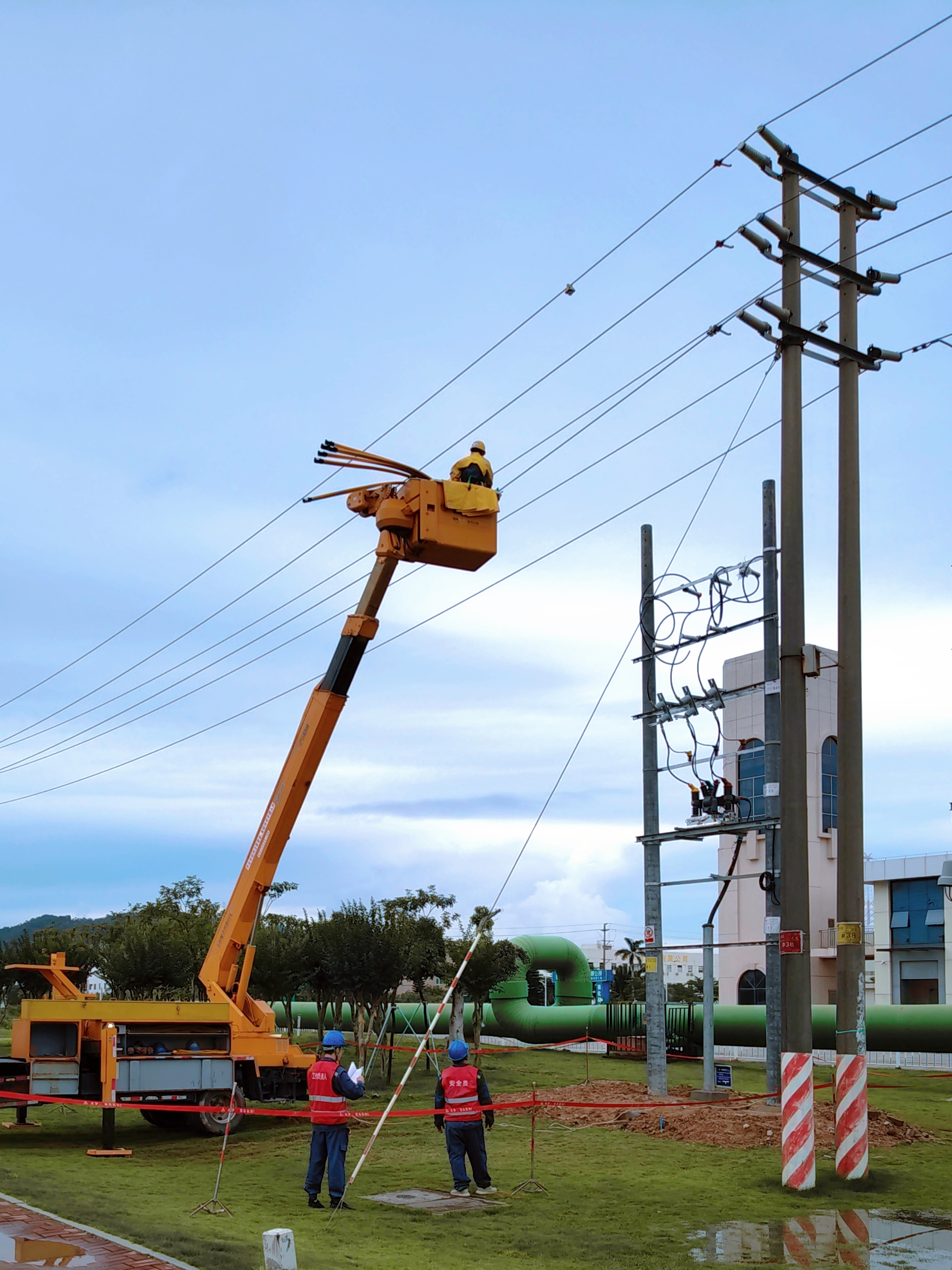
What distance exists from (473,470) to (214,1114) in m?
9.97

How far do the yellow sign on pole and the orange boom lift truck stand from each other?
6814 millimetres

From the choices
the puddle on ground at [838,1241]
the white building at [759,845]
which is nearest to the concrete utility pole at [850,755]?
the puddle on ground at [838,1241]

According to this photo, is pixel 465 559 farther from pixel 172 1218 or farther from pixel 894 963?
pixel 894 963

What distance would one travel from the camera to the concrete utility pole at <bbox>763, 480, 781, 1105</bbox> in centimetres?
1961

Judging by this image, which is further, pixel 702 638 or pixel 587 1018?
pixel 587 1018

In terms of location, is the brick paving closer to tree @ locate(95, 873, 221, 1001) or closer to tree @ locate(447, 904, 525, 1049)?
tree @ locate(95, 873, 221, 1001)

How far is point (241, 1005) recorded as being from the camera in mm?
19766

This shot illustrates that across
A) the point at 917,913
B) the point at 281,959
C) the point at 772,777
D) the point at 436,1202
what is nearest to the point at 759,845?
the point at 917,913

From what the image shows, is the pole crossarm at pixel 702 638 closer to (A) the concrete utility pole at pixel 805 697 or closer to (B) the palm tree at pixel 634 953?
(A) the concrete utility pole at pixel 805 697

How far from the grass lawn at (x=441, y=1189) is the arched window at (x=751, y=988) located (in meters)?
26.6

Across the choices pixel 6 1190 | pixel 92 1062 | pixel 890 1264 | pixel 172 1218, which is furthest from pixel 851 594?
pixel 92 1062

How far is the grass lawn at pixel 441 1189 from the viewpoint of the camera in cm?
1089

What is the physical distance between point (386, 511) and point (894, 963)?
111 ft

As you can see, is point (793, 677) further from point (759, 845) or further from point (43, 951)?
point (43, 951)
